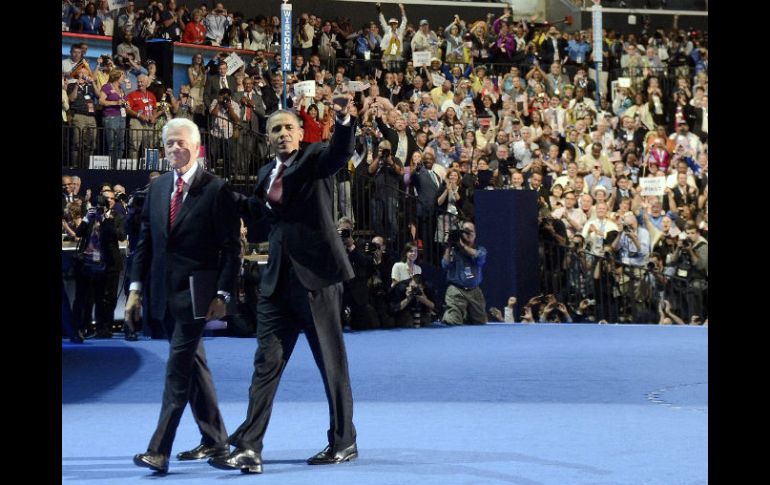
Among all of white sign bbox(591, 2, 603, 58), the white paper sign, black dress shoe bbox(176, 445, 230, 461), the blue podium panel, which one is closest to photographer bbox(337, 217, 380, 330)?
the blue podium panel

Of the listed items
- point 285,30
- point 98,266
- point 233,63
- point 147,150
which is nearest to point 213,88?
point 233,63

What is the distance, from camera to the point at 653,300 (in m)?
18.5

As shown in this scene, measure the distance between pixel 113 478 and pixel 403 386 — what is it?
451 cm

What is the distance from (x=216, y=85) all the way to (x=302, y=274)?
13.7 meters

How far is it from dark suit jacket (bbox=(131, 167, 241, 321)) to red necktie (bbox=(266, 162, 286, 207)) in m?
0.28

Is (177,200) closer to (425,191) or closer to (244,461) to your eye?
(244,461)

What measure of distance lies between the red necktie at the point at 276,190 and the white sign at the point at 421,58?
17014 millimetres

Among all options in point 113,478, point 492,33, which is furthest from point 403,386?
point 492,33

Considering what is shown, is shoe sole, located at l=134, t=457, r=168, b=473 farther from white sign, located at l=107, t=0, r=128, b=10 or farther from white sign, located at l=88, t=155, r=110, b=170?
white sign, located at l=107, t=0, r=128, b=10

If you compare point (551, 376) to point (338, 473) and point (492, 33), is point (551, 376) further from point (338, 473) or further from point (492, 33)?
point (492, 33)

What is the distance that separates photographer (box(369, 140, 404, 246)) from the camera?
62.2 ft

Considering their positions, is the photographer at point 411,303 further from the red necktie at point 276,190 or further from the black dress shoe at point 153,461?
the black dress shoe at point 153,461

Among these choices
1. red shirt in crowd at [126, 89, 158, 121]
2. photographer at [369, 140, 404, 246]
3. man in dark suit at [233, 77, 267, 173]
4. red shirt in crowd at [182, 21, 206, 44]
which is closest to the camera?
photographer at [369, 140, 404, 246]

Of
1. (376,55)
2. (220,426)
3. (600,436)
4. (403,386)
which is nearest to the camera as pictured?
(220,426)
